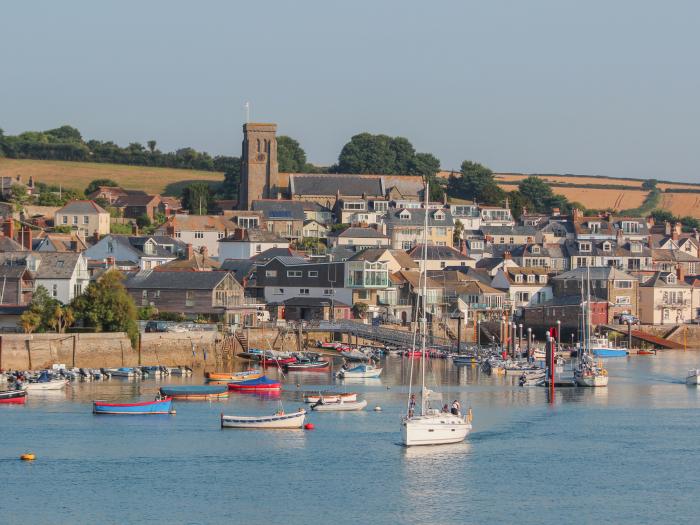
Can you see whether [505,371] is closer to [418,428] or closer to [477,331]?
[477,331]

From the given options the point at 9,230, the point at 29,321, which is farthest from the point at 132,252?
the point at 29,321

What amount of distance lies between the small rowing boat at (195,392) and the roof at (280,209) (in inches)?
2889

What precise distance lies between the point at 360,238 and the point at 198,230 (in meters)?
15.8

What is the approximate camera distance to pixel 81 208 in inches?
5581

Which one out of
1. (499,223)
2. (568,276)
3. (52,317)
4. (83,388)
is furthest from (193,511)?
(499,223)

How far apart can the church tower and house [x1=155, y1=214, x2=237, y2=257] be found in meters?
20.2

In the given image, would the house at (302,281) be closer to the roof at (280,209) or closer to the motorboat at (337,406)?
the roof at (280,209)

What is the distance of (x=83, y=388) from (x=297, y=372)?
16.7 m

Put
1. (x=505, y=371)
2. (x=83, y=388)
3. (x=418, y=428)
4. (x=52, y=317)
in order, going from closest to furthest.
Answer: (x=418, y=428), (x=83, y=388), (x=52, y=317), (x=505, y=371)

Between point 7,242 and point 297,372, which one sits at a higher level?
point 7,242

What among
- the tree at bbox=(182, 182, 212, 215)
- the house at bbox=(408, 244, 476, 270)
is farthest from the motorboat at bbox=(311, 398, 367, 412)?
the tree at bbox=(182, 182, 212, 215)

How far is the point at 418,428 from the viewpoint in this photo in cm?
6259

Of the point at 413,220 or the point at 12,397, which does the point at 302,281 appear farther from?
the point at 12,397

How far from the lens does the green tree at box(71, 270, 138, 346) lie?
90562mm
